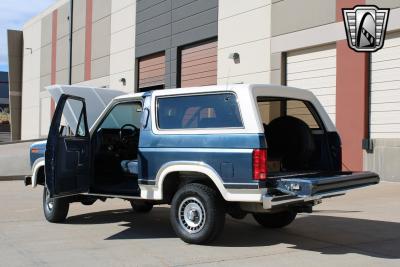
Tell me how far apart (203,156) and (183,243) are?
1.22 metres

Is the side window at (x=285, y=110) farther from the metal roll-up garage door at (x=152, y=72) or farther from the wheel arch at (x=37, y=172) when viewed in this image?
the metal roll-up garage door at (x=152, y=72)

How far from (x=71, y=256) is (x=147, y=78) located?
21735mm

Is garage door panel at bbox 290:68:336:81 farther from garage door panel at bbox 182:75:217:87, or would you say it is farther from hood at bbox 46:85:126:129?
hood at bbox 46:85:126:129

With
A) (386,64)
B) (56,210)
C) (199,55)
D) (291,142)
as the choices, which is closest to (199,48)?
(199,55)

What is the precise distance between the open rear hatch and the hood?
343 centimetres

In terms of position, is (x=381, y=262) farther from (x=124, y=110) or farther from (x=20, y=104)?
(x=20, y=104)

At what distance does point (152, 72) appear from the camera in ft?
90.7

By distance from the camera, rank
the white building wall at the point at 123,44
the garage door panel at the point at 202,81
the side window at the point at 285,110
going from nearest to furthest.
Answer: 1. the side window at the point at 285,110
2. the garage door panel at the point at 202,81
3. the white building wall at the point at 123,44

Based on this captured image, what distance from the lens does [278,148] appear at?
8.27m

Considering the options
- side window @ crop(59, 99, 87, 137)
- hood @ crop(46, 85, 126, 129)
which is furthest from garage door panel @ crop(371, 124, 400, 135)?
side window @ crop(59, 99, 87, 137)

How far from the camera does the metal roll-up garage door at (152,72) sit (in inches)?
1059

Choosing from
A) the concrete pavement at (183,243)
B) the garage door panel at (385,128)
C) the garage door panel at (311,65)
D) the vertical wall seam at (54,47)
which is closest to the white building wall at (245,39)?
the garage door panel at (311,65)

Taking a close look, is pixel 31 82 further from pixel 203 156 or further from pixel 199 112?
pixel 203 156

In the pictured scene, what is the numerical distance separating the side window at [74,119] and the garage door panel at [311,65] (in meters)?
10.2
